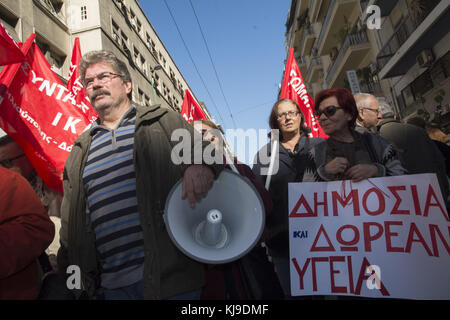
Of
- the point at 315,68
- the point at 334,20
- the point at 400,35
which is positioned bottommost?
the point at 400,35

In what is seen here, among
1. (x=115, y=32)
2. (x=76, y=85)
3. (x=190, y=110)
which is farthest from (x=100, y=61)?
(x=115, y=32)

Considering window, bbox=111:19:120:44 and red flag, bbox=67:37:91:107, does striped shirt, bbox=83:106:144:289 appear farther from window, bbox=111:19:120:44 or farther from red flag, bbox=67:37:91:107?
window, bbox=111:19:120:44

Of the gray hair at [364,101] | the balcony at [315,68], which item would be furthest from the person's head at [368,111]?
the balcony at [315,68]

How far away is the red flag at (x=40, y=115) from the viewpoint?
2.27 meters

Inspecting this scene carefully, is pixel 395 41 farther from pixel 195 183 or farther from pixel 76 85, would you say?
pixel 195 183

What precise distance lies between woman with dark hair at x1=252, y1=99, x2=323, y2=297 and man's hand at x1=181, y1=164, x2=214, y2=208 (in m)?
0.73

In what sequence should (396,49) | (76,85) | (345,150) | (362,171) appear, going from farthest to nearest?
(396,49) < (76,85) < (345,150) < (362,171)

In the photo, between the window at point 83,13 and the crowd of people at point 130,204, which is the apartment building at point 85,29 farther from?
the crowd of people at point 130,204

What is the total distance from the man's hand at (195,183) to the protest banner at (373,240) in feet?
1.97

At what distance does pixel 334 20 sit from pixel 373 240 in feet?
55.8

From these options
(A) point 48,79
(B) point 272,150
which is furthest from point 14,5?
(B) point 272,150

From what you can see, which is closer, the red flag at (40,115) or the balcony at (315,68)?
the red flag at (40,115)

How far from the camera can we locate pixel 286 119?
7.68 ft
